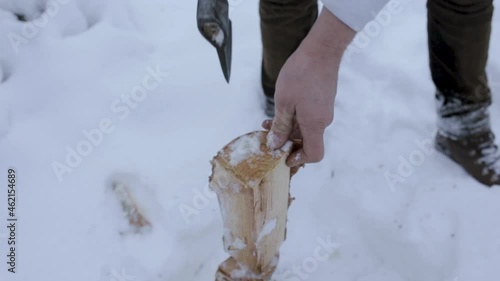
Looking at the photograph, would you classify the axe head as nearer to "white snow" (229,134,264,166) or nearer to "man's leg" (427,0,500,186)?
"white snow" (229,134,264,166)

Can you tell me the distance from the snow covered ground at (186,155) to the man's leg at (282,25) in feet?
0.78

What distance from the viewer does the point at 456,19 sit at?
122 cm

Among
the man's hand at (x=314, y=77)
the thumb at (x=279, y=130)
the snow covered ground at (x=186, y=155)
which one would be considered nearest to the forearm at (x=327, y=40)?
the man's hand at (x=314, y=77)

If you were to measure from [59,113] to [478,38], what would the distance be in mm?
1197

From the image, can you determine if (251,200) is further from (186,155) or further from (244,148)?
(186,155)

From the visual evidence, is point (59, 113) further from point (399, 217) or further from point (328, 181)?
point (399, 217)

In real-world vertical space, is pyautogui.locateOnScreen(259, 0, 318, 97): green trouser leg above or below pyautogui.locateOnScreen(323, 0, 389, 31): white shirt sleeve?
below

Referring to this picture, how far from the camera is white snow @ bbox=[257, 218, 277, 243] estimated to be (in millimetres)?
970

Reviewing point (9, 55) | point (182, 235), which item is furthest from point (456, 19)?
point (9, 55)

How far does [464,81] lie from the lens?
132cm

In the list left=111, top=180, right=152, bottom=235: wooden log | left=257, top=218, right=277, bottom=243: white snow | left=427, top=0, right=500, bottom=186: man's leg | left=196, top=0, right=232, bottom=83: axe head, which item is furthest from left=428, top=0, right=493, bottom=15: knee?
left=111, top=180, right=152, bottom=235: wooden log

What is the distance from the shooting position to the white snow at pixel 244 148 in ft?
2.95

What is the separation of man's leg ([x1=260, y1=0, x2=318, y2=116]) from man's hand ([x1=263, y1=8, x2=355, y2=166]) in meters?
0.47

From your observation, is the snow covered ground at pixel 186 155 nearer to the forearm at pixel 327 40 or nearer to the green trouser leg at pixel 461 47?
the green trouser leg at pixel 461 47
